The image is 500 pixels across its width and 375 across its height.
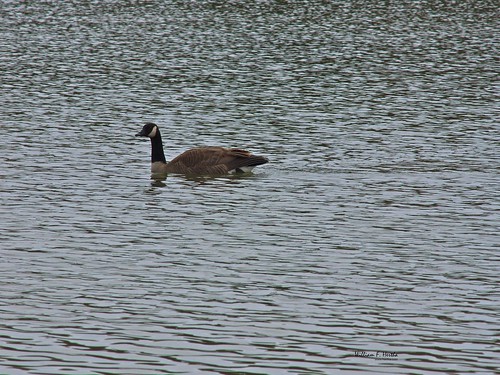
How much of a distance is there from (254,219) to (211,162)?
5.47 metres

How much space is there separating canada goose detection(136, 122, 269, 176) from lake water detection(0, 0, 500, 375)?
370 mm

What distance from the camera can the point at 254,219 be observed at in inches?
837

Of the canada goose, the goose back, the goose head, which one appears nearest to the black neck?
the canada goose

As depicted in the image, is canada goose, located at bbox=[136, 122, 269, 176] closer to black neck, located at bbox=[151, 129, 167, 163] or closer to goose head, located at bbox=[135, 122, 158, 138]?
black neck, located at bbox=[151, 129, 167, 163]

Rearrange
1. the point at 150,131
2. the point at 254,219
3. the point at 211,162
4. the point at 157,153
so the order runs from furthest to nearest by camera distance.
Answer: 1. the point at 150,131
2. the point at 157,153
3. the point at 211,162
4. the point at 254,219

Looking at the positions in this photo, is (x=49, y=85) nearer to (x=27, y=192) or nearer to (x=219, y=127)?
(x=219, y=127)

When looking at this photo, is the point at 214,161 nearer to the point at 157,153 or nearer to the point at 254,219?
the point at 157,153

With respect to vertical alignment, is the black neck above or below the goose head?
below

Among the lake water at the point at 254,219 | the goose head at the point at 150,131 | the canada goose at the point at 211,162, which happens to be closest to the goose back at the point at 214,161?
the canada goose at the point at 211,162

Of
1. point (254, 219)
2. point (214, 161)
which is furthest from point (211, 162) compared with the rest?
point (254, 219)

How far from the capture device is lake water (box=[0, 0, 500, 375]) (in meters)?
13.5

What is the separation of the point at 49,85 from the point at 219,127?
1117 cm

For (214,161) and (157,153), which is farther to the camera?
(157,153)

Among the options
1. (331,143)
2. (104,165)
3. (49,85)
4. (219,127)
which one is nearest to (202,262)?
(104,165)
